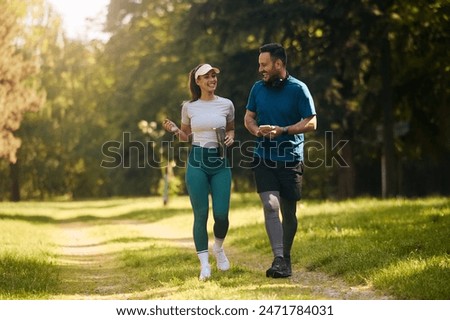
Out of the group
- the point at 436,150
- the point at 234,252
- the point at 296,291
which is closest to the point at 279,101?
the point at 296,291

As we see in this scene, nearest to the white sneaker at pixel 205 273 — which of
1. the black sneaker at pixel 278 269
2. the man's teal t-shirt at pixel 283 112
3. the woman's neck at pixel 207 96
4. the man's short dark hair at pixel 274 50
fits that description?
the black sneaker at pixel 278 269

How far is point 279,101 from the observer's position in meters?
8.93

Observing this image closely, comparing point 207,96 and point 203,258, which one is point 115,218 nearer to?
point 203,258

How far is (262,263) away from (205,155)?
3227mm

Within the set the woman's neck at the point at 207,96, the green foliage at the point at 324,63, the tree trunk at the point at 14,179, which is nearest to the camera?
the woman's neck at the point at 207,96

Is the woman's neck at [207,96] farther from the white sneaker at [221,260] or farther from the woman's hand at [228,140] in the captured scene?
the white sneaker at [221,260]

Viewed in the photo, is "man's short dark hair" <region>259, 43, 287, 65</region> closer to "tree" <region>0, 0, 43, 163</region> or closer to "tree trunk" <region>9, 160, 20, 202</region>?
"tree" <region>0, 0, 43, 163</region>

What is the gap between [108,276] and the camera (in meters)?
Answer: 11.0

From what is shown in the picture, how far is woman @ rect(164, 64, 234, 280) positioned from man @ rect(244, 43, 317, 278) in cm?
36

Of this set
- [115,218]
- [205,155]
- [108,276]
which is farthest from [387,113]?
[205,155]

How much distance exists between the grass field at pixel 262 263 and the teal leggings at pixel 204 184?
0.58m

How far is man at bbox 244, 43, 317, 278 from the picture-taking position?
8.87m

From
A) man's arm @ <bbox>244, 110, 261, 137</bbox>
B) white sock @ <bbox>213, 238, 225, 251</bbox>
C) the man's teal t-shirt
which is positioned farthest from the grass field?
man's arm @ <bbox>244, 110, 261, 137</bbox>

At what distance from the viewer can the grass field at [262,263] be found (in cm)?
798
